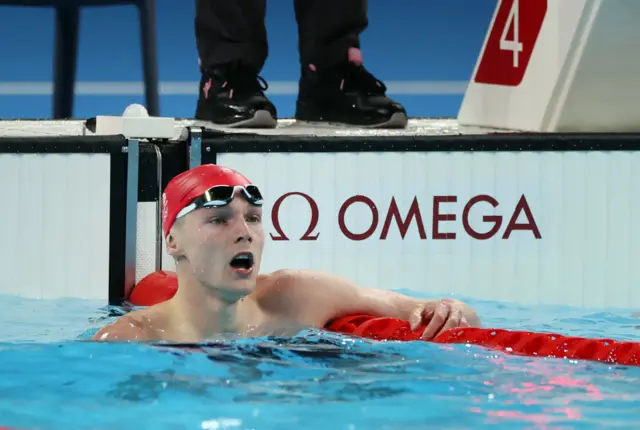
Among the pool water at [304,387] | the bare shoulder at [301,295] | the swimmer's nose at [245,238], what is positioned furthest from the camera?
the bare shoulder at [301,295]

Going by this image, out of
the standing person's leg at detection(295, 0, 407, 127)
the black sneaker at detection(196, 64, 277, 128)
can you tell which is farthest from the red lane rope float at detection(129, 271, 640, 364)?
the standing person's leg at detection(295, 0, 407, 127)

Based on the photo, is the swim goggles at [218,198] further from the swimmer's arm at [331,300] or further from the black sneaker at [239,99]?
the black sneaker at [239,99]

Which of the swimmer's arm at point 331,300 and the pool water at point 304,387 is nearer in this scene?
the pool water at point 304,387

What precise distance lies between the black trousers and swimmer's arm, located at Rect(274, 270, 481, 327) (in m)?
1.23

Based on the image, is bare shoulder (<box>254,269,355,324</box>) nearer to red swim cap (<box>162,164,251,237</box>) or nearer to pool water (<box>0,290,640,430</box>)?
pool water (<box>0,290,640,430</box>)

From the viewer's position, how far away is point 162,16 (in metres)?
6.55

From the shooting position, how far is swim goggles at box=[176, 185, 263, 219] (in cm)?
256

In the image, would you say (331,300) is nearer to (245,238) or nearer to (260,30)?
(245,238)

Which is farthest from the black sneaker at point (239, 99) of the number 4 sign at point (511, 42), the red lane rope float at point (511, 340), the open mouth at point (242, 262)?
the open mouth at point (242, 262)

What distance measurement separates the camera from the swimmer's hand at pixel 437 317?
256cm

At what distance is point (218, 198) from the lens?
2.56 metres

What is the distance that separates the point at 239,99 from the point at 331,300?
4.01 feet

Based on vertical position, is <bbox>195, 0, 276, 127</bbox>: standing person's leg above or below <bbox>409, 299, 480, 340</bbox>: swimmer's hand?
above

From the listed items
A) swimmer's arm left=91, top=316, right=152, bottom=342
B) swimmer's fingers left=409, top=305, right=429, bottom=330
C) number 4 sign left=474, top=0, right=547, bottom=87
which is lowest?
swimmer's arm left=91, top=316, right=152, bottom=342
